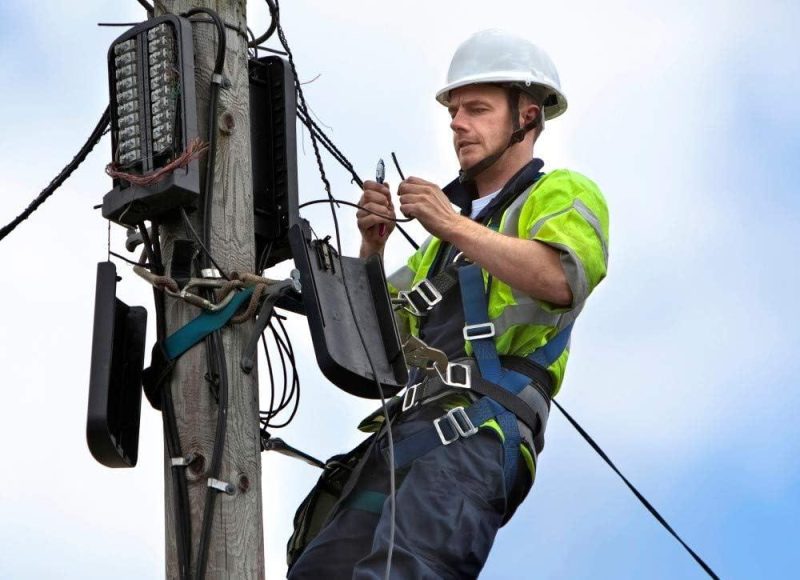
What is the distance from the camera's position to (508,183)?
6.54m

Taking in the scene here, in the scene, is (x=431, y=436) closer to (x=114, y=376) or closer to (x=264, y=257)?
(x=264, y=257)

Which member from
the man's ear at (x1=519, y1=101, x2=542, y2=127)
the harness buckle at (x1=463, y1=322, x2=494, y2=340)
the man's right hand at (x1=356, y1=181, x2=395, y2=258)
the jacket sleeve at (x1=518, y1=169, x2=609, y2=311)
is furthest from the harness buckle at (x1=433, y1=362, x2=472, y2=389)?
→ the man's ear at (x1=519, y1=101, x2=542, y2=127)

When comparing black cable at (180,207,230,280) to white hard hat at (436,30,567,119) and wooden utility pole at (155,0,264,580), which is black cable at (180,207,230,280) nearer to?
wooden utility pole at (155,0,264,580)

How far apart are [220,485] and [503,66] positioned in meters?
2.21

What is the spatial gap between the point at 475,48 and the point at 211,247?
1.60 metres

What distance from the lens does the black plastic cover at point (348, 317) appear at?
5734 mm

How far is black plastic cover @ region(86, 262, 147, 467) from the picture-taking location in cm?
571

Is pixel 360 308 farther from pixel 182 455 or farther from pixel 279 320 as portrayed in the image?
pixel 182 455

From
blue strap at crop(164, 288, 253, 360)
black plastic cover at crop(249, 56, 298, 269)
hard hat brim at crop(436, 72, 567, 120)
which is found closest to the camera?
blue strap at crop(164, 288, 253, 360)

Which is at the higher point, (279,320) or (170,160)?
(170,160)

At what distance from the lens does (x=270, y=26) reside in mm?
6793

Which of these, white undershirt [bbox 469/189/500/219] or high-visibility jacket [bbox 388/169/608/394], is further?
white undershirt [bbox 469/189/500/219]

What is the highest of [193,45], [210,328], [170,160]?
[193,45]

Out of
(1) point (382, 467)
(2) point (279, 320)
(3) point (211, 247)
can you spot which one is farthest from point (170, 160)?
(1) point (382, 467)
